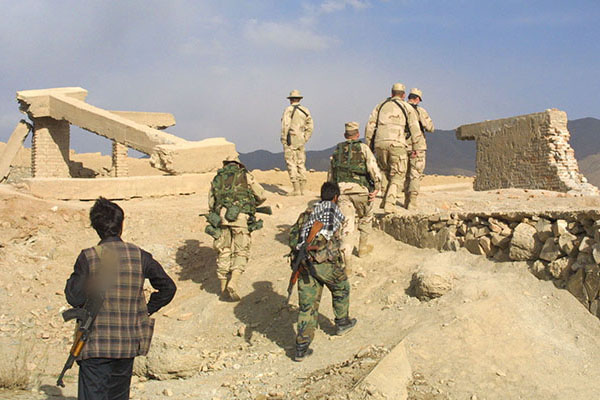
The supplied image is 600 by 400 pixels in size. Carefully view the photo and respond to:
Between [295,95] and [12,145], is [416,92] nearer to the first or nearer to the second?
→ [295,95]

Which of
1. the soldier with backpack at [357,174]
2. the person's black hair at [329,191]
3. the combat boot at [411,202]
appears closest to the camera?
the person's black hair at [329,191]

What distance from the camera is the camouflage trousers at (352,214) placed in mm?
6164

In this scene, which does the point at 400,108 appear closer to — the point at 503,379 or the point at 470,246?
the point at 470,246

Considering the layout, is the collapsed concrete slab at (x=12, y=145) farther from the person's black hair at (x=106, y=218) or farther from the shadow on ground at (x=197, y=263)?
the person's black hair at (x=106, y=218)

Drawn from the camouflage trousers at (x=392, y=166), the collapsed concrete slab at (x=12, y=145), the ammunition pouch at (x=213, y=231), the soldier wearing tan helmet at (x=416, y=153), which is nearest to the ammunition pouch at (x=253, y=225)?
the ammunition pouch at (x=213, y=231)

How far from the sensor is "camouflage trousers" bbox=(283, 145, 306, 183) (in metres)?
10.9

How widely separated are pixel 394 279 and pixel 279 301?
51.8 inches

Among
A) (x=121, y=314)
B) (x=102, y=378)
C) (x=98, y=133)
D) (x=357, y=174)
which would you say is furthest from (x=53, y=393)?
(x=98, y=133)

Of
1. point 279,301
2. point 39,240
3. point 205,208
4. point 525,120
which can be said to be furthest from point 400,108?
point 525,120

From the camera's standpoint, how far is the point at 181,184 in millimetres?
11102

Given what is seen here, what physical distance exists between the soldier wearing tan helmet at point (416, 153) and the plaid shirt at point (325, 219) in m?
3.59

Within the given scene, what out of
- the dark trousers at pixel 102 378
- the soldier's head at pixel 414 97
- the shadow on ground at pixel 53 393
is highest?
the soldier's head at pixel 414 97

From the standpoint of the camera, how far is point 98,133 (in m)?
12.2

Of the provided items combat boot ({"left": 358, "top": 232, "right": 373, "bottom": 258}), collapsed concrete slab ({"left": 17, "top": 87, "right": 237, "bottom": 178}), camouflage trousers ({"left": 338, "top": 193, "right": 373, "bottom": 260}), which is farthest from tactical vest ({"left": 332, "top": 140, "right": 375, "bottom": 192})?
collapsed concrete slab ({"left": 17, "top": 87, "right": 237, "bottom": 178})
